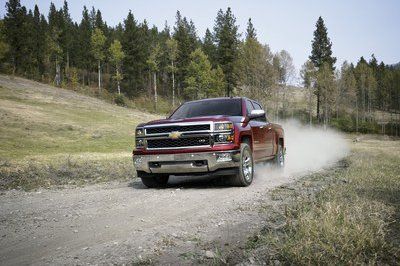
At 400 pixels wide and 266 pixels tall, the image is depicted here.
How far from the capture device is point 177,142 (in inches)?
337

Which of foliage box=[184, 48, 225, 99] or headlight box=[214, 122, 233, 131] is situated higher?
foliage box=[184, 48, 225, 99]

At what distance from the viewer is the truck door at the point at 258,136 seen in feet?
31.9

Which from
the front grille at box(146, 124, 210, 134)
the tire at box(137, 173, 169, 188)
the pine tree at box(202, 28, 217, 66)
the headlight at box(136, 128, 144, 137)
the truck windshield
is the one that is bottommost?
the tire at box(137, 173, 169, 188)

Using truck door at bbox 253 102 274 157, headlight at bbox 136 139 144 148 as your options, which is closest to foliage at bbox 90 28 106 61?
truck door at bbox 253 102 274 157

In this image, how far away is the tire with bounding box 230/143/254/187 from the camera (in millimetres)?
8523

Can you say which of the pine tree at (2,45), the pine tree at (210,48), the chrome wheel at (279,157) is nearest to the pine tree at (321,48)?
the pine tree at (210,48)

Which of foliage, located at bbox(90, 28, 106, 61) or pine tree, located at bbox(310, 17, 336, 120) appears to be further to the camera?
foliage, located at bbox(90, 28, 106, 61)

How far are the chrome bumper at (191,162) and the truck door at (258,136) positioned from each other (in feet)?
4.63

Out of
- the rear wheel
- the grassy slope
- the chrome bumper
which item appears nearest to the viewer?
the chrome bumper

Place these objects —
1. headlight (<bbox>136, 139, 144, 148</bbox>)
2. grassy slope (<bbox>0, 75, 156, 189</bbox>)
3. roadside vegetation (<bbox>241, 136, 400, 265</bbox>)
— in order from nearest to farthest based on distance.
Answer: roadside vegetation (<bbox>241, 136, 400, 265</bbox>) → headlight (<bbox>136, 139, 144, 148</bbox>) → grassy slope (<bbox>0, 75, 156, 189</bbox>)

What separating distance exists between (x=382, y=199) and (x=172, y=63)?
66.9 metres

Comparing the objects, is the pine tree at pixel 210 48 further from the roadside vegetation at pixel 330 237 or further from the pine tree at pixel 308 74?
the roadside vegetation at pixel 330 237

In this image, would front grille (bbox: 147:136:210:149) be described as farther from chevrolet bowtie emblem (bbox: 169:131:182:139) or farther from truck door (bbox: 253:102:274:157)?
truck door (bbox: 253:102:274:157)

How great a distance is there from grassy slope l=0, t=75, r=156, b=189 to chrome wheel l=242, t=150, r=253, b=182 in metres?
5.46
